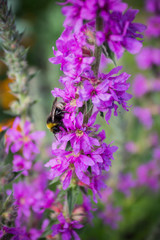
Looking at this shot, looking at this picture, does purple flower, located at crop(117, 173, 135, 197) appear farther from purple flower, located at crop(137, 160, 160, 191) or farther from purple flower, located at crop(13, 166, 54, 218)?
purple flower, located at crop(13, 166, 54, 218)

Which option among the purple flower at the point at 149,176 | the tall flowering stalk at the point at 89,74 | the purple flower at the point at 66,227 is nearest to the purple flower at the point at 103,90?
the tall flowering stalk at the point at 89,74

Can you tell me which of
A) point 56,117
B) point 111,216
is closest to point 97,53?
point 56,117

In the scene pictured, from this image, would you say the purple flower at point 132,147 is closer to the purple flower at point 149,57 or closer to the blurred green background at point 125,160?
the blurred green background at point 125,160

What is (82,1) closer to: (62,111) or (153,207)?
(62,111)

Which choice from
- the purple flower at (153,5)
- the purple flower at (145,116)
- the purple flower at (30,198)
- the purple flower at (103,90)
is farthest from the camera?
the purple flower at (145,116)

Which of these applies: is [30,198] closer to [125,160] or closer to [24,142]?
[24,142]
